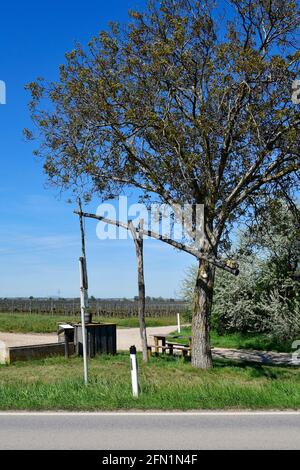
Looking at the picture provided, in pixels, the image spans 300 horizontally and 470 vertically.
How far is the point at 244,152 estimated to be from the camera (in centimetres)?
1492

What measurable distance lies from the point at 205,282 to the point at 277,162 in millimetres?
3696

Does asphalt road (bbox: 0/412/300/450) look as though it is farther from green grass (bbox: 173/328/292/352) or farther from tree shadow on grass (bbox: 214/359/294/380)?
green grass (bbox: 173/328/292/352)

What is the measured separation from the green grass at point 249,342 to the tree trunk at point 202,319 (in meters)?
7.52

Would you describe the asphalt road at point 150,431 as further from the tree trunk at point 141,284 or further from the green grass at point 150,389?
the tree trunk at point 141,284

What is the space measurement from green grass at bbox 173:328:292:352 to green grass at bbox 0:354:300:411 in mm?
7135

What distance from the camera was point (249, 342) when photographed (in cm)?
2311

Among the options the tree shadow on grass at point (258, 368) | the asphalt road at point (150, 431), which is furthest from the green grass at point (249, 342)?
the asphalt road at point (150, 431)

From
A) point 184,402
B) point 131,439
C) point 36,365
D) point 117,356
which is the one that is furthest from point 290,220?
point 131,439

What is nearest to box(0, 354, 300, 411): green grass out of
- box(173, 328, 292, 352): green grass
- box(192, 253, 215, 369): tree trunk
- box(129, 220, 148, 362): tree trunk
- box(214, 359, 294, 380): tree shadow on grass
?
box(214, 359, 294, 380): tree shadow on grass

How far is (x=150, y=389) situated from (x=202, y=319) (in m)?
4.52

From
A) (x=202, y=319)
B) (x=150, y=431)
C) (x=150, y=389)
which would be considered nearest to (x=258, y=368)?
(x=202, y=319)

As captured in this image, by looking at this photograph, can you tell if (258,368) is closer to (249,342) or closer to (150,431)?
(249,342)

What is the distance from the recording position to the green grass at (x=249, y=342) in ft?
72.0

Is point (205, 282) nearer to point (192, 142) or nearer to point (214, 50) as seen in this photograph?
point (192, 142)
